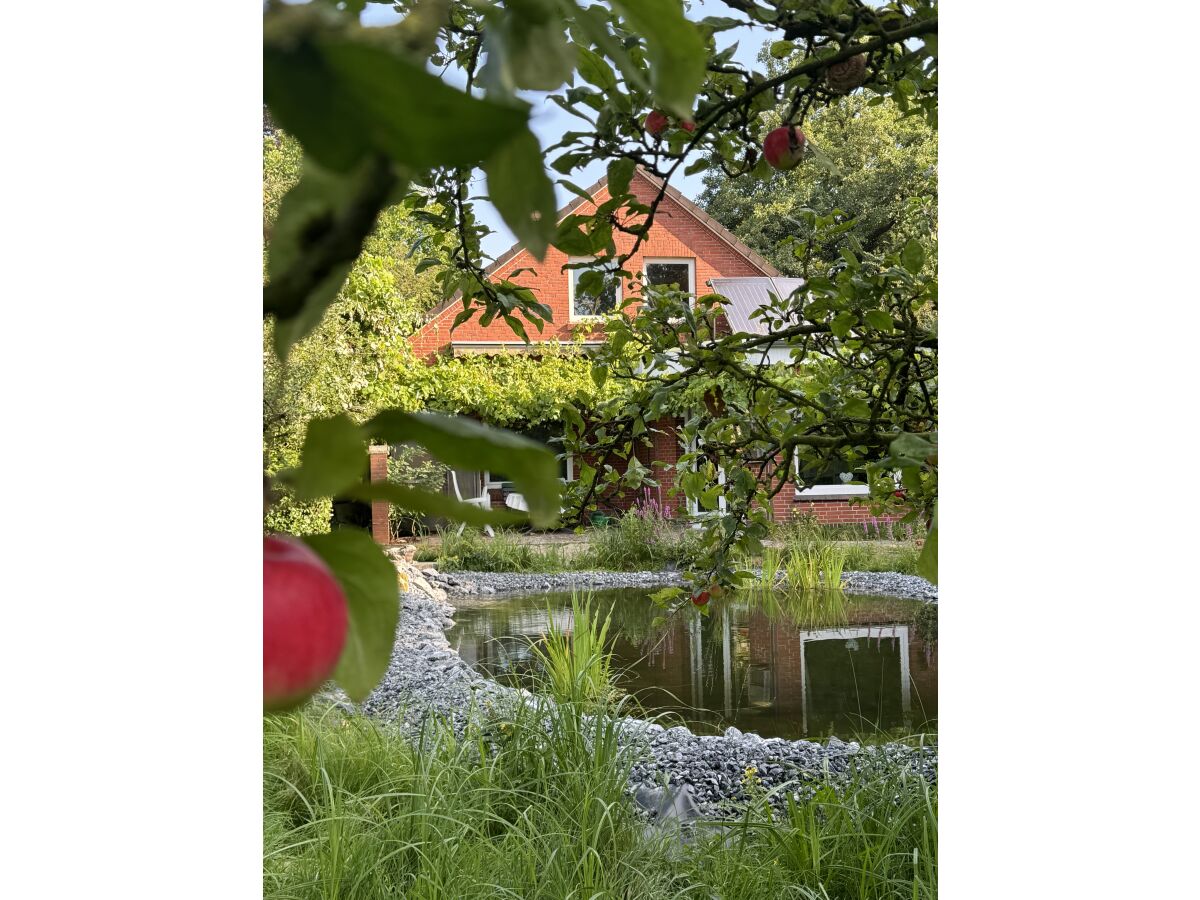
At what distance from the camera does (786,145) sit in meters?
0.75

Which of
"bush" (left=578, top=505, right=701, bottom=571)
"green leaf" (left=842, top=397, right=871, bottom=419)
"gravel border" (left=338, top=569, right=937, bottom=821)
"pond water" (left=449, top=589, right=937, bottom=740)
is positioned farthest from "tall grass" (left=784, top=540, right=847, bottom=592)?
"green leaf" (left=842, top=397, right=871, bottom=419)

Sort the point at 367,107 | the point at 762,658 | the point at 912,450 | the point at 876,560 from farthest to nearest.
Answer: the point at 876,560 < the point at 762,658 < the point at 912,450 < the point at 367,107

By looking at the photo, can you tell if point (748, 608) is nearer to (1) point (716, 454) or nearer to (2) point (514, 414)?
(2) point (514, 414)

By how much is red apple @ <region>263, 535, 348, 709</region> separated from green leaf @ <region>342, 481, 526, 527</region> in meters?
0.01

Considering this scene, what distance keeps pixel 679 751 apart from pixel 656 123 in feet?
7.45

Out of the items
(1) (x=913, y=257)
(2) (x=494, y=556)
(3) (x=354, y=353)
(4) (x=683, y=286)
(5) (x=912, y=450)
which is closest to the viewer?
(5) (x=912, y=450)

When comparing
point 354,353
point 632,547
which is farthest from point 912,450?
point 632,547

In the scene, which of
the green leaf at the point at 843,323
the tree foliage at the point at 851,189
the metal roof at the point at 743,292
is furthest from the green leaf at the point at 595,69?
the tree foliage at the point at 851,189

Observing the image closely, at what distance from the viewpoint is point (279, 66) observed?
0.28 feet

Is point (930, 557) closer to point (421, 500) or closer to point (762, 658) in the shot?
point (421, 500)

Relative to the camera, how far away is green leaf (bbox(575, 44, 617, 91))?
25.2 inches
